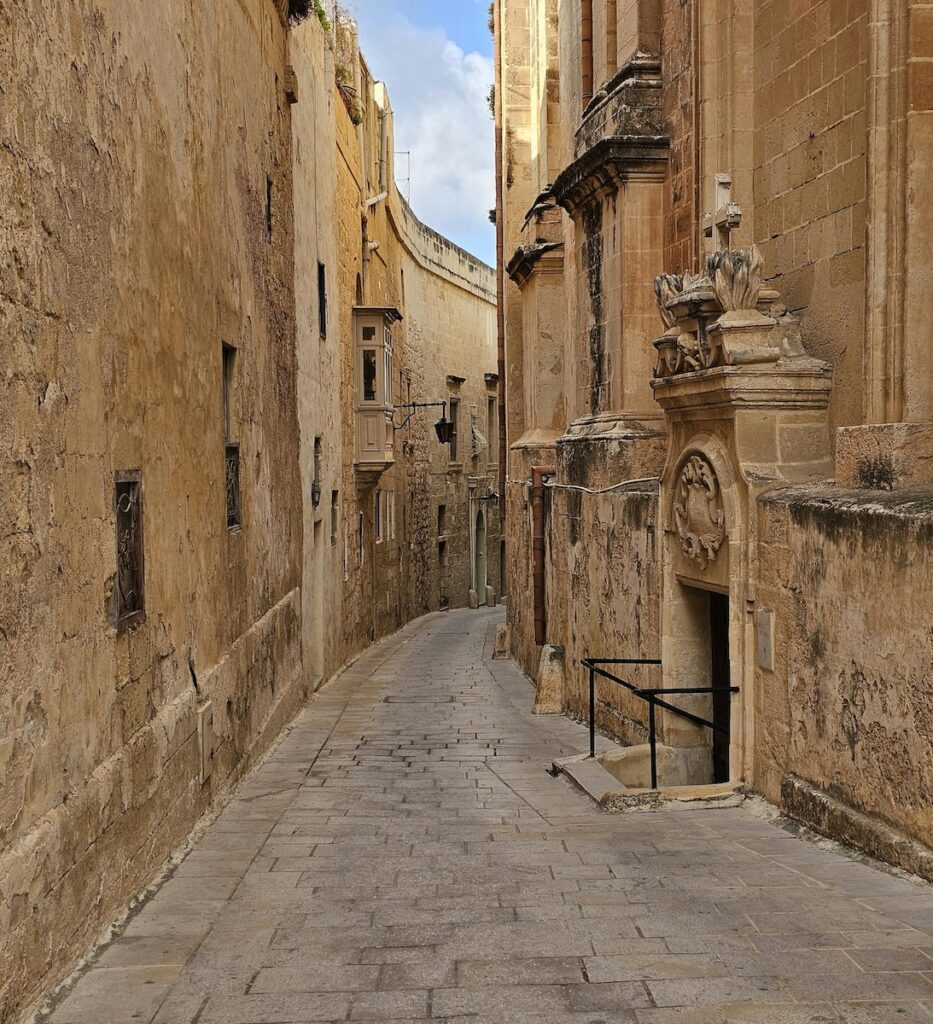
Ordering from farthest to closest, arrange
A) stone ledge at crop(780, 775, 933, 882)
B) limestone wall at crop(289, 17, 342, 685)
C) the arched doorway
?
1. the arched doorway
2. limestone wall at crop(289, 17, 342, 685)
3. stone ledge at crop(780, 775, 933, 882)

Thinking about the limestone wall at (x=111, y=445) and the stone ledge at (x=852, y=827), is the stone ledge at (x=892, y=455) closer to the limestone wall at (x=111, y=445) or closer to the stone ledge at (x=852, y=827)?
the stone ledge at (x=852, y=827)

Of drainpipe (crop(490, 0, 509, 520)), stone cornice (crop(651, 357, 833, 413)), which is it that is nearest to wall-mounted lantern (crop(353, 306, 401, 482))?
drainpipe (crop(490, 0, 509, 520))

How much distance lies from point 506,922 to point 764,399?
3.87 metres

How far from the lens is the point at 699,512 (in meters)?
8.12

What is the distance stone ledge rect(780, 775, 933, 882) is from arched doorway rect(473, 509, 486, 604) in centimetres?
2864

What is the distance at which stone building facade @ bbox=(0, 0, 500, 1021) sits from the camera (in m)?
4.22

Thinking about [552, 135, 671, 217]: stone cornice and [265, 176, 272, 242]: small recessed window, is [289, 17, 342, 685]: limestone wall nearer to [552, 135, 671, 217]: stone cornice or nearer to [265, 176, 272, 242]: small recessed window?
[265, 176, 272, 242]: small recessed window

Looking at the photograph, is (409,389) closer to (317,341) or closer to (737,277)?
(317,341)

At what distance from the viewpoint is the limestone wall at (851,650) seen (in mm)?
5438

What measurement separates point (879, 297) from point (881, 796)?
9.61ft

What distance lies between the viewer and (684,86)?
32.8ft

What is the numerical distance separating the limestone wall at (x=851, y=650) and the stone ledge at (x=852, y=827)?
0.05 m

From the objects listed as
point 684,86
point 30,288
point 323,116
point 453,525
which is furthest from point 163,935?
point 453,525

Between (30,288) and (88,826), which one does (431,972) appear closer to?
(88,826)
